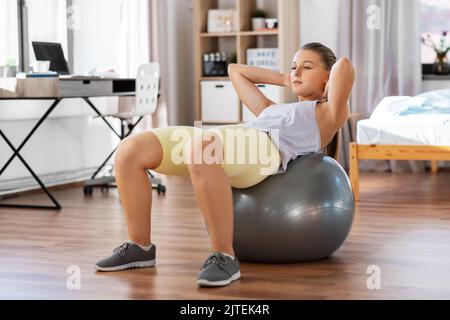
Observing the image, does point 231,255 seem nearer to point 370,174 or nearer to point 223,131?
point 223,131

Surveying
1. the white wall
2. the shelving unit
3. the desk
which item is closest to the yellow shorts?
the desk

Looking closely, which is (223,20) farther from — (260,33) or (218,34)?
(260,33)

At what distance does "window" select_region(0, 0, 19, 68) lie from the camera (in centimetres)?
543

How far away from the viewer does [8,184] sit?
5391 mm

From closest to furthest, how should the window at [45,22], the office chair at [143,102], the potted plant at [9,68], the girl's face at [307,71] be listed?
1. the girl's face at [307,71]
2. the potted plant at [9,68]
3. the office chair at [143,102]
4. the window at [45,22]

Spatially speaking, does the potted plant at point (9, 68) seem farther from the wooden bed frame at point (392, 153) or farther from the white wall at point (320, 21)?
the white wall at point (320, 21)

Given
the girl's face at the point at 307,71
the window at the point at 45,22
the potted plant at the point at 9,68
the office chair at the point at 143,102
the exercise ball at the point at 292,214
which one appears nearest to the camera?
the exercise ball at the point at 292,214

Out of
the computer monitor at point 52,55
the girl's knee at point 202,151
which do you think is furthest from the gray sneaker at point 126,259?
the computer monitor at point 52,55

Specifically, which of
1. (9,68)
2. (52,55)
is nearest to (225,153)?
(9,68)

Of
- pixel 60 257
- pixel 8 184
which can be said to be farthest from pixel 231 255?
pixel 8 184

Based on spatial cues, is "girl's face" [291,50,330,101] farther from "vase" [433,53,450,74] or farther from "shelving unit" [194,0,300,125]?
"vase" [433,53,450,74]

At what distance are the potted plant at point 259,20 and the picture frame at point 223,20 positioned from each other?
0.53 feet

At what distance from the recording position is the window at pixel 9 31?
214 inches

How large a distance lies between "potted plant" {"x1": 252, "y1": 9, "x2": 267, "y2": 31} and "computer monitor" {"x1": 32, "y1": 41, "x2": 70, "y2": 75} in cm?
192
